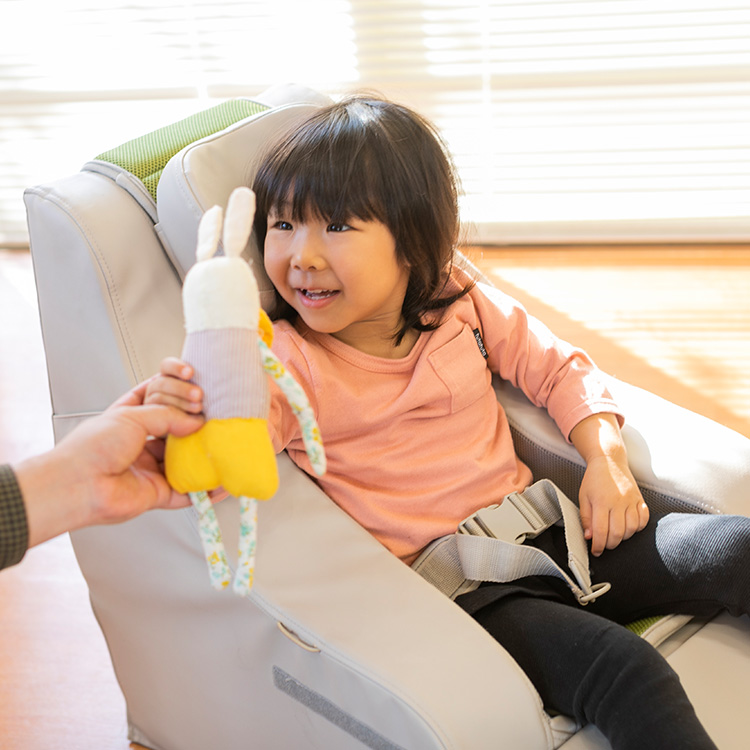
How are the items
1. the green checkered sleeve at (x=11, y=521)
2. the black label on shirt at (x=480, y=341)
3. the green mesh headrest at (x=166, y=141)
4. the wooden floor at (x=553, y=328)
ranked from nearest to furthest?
the green checkered sleeve at (x=11, y=521) → the green mesh headrest at (x=166, y=141) → the black label on shirt at (x=480, y=341) → the wooden floor at (x=553, y=328)

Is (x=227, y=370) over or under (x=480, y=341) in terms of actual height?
over

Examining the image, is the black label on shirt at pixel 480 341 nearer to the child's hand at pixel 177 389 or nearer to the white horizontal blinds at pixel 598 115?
the child's hand at pixel 177 389

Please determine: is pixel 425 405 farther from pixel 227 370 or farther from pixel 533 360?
pixel 227 370

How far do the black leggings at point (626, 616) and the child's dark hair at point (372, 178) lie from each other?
41 cm

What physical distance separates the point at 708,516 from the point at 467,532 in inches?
11.7

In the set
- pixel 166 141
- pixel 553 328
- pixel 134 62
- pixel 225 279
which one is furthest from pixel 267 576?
pixel 134 62

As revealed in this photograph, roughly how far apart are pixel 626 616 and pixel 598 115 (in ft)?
6.97

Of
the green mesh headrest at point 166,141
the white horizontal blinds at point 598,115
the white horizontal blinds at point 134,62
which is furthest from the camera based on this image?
the white horizontal blinds at point 134,62

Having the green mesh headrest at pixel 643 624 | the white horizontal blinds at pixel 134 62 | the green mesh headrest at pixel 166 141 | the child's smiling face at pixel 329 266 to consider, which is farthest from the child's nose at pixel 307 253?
the white horizontal blinds at pixel 134 62

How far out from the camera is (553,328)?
7.79ft

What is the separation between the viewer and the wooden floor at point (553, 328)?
146 cm

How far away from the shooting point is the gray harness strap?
3.35 feet

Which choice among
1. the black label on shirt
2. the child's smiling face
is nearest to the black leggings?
the black label on shirt

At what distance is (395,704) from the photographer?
83cm
